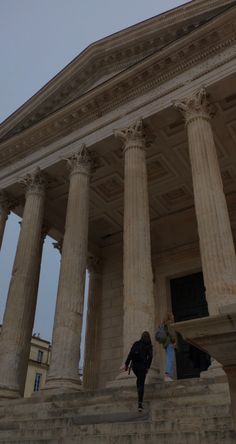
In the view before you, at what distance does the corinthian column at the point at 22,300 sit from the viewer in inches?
515

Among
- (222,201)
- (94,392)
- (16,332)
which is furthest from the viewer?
(16,332)

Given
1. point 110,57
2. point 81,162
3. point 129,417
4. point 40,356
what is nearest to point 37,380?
point 40,356

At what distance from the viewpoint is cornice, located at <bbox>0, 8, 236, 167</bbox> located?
13.9 metres

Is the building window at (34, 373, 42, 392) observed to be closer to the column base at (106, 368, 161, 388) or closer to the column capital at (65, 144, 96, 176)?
the column capital at (65, 144, 96, 176)

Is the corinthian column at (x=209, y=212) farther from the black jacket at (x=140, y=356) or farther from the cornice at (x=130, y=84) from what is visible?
the black jacket at (x=140, y=356)

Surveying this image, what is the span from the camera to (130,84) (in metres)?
15.6

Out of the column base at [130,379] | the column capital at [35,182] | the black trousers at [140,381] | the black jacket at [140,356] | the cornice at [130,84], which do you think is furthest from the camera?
the column capital at [35,182]

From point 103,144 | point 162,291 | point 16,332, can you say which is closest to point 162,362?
point 162,291

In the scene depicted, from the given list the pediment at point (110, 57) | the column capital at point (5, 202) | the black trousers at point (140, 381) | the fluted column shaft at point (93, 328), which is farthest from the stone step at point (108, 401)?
the pediment at point (110, 57)

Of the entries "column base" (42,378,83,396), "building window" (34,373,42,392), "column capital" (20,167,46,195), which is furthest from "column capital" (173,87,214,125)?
"building window" (34,373,42,392)

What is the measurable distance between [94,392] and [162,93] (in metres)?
10.6

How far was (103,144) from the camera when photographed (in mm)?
15906

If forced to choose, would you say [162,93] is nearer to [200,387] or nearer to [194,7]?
[194,7]

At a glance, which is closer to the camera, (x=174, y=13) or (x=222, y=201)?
(x=222, y=201)
